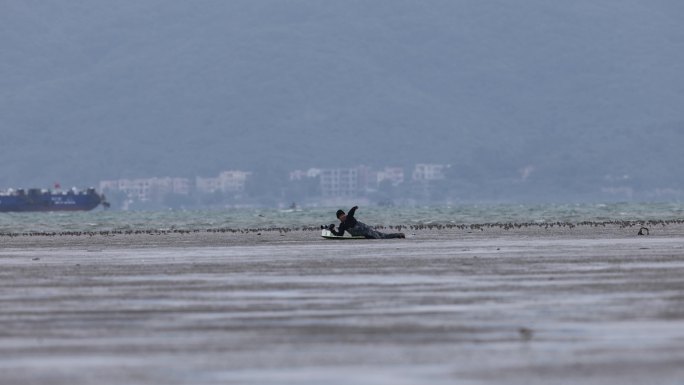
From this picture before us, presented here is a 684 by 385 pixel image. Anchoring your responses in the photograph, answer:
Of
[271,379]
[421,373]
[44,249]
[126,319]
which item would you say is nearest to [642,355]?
[421,373]

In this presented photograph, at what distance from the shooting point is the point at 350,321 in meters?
25.3

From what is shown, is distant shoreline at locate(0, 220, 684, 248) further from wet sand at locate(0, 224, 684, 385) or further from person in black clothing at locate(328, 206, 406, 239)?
wet sand at locate(0, 224, 684, 385)

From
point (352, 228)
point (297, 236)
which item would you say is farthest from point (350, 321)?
point (297, 236)

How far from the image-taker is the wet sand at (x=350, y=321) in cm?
1975

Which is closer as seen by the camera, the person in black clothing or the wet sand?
the wet sand

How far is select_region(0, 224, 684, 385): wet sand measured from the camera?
778 inches

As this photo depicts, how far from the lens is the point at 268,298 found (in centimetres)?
3017

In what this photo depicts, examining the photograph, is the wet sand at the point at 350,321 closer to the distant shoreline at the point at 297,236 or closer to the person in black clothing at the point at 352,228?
the person in black clothing at the point at 352,228

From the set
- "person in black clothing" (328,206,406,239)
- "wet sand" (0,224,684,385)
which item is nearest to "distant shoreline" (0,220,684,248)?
"person in black clothing" (328,206,406,239)

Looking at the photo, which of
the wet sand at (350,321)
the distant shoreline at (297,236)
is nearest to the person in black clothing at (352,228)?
the distant shoreline at (297,236)

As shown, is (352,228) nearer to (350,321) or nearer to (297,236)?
(297,236)

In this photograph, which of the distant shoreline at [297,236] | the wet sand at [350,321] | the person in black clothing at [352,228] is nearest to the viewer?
the wet sand at [350,321]

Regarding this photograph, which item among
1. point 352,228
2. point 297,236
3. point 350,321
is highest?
point 352,228

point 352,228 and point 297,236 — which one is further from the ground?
point 352,228
